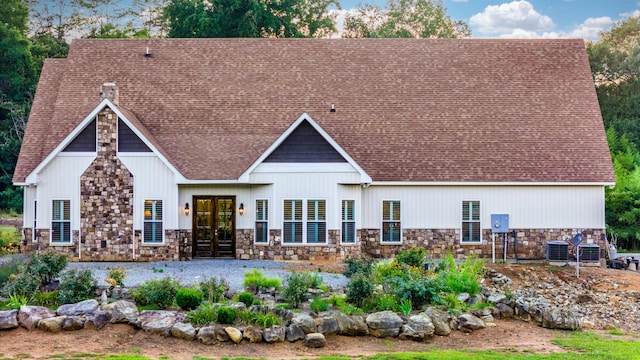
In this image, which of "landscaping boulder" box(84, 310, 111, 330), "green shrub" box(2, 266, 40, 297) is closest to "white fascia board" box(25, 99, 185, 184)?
"green shrub" box(2, 266, 40, 297)

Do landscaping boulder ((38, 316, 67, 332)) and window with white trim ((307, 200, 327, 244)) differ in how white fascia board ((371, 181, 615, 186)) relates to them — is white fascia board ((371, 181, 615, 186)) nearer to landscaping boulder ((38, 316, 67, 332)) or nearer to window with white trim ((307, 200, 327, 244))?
window with white trim ((307, 200, 327, 244))

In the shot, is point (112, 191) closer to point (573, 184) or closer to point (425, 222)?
point (425, 222)

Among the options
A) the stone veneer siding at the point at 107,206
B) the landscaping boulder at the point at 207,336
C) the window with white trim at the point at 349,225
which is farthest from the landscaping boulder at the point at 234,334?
the stone veneer siding at the point at 107,206

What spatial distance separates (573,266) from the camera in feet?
81.7

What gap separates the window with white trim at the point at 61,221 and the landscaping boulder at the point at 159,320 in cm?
1094

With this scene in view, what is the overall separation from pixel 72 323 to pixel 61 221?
36.4ft

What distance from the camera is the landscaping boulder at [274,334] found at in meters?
13.5

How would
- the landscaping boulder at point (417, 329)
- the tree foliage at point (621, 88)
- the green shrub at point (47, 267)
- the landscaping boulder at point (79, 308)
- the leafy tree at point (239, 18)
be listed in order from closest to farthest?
1. the landscaping boulder at point (417, 329)
2. the landscaping boulder at point (79, 308)
3. the green shrub at point (47, 267)
4. the tree foliage at point (621, 88)
5. the leafy tree at point (239, 18)

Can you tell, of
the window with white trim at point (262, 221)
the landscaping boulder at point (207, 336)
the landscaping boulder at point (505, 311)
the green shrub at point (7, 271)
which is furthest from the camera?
the window with white trim at point (262, 221)

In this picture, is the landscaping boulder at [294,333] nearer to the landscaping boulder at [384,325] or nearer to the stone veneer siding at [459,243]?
the landscaping boulder at [384,325]

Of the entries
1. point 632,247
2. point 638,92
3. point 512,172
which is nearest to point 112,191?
point 512,172

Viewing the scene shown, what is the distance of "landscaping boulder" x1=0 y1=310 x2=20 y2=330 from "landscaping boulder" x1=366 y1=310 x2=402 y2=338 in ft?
22.1

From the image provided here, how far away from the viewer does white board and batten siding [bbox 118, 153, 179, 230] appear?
2392 centimetres

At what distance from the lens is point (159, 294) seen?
1535 centimetres
